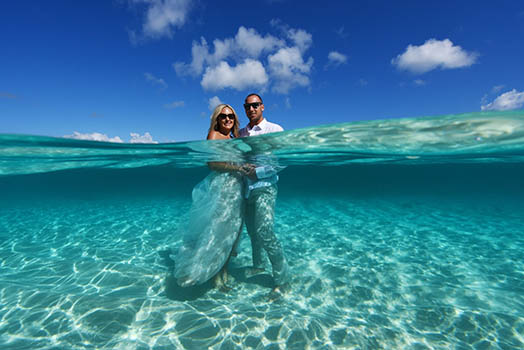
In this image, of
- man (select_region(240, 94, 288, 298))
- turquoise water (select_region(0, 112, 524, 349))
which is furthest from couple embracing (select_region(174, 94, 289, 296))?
turquoise water (select_region(0, 112, 524, 349))

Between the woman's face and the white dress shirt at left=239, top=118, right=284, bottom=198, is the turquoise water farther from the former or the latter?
the woman's face

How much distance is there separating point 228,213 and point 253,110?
2453 mm

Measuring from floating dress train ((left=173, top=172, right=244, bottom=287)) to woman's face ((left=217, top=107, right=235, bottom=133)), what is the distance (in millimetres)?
1089

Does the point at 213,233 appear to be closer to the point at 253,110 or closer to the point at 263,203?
the point at 263,203

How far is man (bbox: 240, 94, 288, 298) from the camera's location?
4898 mm

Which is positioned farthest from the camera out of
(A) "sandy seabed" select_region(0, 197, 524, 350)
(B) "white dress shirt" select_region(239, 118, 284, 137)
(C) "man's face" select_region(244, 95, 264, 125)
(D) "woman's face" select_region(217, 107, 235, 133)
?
(B) "white dress shirt" select_region(239, 118, 284, 137)

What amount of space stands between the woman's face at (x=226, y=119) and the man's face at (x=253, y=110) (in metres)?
0.50

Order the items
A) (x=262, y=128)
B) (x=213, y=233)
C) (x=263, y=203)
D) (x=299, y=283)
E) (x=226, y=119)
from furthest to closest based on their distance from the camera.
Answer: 1. (x=299, y=283)
2. (x=262, y=128)
3. (x=213, y=233)
4. (x=263, y=203)
5. (x=226, y=119)

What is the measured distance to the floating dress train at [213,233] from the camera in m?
4.94

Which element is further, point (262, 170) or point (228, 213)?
point (228, 213)

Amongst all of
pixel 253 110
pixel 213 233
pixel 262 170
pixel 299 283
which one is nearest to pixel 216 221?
pixel 213 233

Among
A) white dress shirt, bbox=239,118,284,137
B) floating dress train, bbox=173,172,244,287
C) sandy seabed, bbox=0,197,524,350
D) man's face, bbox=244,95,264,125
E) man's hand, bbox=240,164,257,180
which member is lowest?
sandy seabed, bbox=0,197,524,350

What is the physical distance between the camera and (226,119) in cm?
478

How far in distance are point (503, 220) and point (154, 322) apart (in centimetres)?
1990
